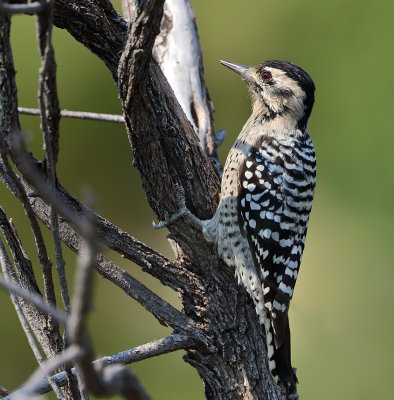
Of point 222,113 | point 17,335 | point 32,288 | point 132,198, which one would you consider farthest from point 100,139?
point 32,288

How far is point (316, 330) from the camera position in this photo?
4191 mm

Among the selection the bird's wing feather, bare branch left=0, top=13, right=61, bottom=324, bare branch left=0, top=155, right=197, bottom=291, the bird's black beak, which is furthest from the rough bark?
the bird's black beak

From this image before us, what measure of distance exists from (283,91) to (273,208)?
0.73m

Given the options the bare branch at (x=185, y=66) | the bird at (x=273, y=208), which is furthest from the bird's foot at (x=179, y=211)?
the bare branch at (x=185, y=66)

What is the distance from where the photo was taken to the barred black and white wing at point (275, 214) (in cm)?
305

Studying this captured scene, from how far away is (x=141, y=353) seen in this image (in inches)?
93.6

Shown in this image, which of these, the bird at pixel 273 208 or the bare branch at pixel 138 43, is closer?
the bare branch at pixel 138 43

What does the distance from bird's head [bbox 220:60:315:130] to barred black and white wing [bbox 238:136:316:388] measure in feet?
1.10

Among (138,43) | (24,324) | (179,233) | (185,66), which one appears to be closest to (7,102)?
(138,43)

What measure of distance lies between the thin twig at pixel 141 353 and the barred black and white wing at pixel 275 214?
0.60m

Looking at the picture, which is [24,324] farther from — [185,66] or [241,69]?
[241,69]

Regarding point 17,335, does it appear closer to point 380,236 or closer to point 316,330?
point 316,330

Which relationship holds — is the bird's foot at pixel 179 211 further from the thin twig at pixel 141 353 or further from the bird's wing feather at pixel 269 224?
the thin twig at pixel 141 353

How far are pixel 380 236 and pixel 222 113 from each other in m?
1.47
